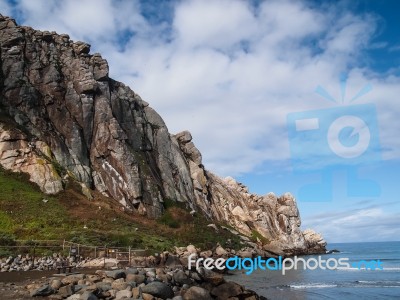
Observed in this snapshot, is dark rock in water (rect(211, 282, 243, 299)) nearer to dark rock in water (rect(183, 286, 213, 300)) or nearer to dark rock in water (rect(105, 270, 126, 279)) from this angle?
dark rock in water (rect(183, 286, 213, 300))

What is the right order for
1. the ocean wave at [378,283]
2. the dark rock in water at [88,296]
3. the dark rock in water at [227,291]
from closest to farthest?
the dark rock in water at [88,296] → the dark rock in water at [227,291] → the ocean wave at [378,283]

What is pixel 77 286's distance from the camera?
59.6ft

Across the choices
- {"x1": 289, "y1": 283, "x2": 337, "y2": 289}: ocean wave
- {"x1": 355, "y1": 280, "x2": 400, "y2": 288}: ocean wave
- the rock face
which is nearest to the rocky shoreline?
{"x1": 289, "y1": 283, "x2": 337, "y2": 289}: ocean wave

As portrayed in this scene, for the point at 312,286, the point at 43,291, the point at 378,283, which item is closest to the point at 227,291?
the point at 43,291

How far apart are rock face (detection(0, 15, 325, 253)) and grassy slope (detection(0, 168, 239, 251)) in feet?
7.14

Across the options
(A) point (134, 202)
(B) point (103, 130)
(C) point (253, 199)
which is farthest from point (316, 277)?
(C) point (253, 199)

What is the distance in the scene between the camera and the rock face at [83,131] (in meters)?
55.8

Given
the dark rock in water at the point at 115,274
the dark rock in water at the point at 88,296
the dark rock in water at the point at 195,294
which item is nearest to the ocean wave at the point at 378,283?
the dark rock in water at the point at 195,294

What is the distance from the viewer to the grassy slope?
3895 cm

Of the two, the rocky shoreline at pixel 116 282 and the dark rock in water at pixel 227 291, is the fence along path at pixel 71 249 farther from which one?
the dark rock in water at pixel 227 291

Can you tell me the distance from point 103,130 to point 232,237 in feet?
89.5

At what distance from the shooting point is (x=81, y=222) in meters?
45.0

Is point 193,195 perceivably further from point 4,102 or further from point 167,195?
point 4,102

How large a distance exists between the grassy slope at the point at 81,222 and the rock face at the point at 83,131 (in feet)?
7.14
